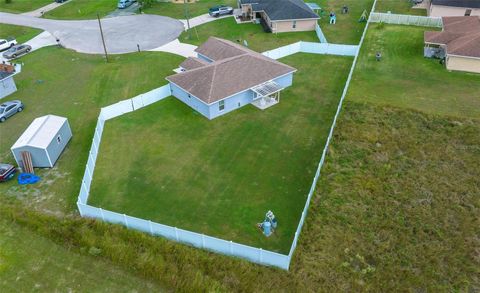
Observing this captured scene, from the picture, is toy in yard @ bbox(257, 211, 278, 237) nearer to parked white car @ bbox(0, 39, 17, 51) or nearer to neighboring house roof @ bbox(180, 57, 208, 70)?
neighboring house roof @ bbox(180, 57, 208, 70)

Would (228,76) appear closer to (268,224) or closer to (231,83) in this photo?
(231,83)

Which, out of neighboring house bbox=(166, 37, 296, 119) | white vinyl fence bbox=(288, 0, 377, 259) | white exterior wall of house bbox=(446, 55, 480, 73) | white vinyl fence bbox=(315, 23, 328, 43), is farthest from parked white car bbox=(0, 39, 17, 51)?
white exterior wall of house bbox=(446, 55, 480, 73)

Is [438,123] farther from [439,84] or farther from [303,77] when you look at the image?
[303,77]

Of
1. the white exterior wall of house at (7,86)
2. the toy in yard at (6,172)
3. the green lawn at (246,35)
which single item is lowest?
the toy in yard at (6,172)

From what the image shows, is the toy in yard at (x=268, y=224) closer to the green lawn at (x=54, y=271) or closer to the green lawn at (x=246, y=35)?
the green lawn at (x=54, y=271)

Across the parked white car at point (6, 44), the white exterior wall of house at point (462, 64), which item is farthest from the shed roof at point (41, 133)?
the white exterior wall of house at point (462, 64)

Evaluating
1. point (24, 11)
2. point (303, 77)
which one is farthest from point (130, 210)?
point (24, 11)
